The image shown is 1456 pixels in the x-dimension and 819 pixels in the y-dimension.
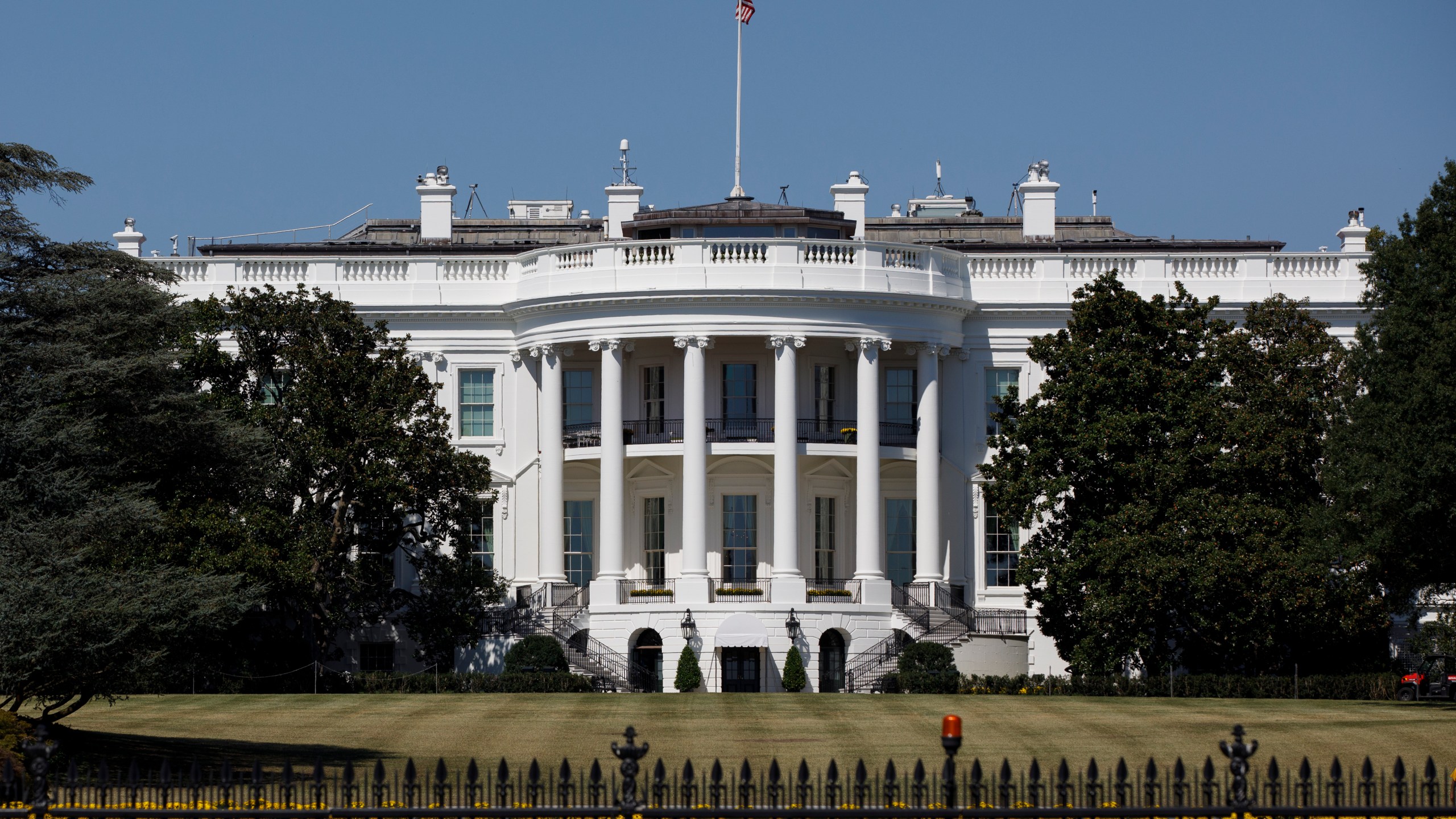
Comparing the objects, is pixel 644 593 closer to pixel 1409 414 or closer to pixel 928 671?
pixel 928 671

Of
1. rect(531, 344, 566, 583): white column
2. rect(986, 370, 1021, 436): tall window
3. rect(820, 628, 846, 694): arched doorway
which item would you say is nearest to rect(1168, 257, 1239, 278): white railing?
rect(986, 370, 1021, 436): tall window

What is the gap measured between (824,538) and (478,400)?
10.5m

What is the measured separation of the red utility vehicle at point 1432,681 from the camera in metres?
47.8

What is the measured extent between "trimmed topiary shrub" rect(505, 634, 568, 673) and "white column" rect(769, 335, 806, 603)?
19.5 feet

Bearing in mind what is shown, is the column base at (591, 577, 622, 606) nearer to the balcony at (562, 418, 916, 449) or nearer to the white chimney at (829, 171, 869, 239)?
the balcony at (562, 418, 916, 449)

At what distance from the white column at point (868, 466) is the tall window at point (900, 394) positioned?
2870mm

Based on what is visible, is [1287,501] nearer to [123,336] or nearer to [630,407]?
[630,407]

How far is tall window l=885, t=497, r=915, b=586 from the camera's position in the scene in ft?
194

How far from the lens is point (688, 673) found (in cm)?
5241

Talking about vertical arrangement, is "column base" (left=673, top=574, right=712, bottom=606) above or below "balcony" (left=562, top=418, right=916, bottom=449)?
below

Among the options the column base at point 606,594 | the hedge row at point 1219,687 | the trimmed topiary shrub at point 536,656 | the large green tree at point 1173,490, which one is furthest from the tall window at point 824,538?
the hedge row at point 1219,687

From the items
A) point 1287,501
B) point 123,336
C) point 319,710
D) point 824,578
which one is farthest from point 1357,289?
point 123,336

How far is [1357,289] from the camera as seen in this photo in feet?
196

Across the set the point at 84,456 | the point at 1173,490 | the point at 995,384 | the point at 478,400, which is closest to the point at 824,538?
the point at 995,384
